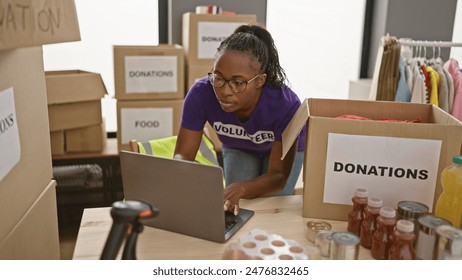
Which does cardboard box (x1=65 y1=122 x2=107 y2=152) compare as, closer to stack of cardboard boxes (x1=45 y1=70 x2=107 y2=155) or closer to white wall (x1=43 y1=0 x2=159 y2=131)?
stack of cardboard boxes (x1=45 y1=70 x2=107 y2=155)

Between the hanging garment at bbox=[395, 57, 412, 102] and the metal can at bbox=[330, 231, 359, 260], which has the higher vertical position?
the hanging garment at bbox=[395, 57, 412, 102]

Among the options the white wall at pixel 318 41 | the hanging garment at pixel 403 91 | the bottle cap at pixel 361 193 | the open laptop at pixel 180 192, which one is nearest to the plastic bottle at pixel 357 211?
the bottle cap at pixel 361 193

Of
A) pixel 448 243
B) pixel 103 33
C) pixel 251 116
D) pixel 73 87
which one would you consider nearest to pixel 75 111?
pixel 73 87

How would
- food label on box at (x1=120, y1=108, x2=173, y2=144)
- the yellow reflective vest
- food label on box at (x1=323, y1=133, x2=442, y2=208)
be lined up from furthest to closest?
food label on box at (x1=120, y1=108, x2=173, y2=144) < the yellow reflective vest < food label on box at (x1=323, y1=133, x2=442, y2=208)

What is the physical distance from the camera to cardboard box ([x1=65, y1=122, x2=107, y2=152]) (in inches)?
101

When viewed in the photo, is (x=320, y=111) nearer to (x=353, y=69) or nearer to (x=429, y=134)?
A: (x=429, y=134)

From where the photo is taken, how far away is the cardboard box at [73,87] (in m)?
2.39

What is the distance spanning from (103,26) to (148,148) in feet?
3.55

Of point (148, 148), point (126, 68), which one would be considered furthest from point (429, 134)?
point (126, 68)

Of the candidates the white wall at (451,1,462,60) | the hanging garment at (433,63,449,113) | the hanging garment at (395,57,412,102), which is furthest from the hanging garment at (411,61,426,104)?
the white wall at (451,1,462,60)

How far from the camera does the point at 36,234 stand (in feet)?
3.74

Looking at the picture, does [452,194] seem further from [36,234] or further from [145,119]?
[145,119]

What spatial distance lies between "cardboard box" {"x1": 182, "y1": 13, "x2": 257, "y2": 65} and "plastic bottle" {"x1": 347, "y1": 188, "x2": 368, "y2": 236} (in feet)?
5.67

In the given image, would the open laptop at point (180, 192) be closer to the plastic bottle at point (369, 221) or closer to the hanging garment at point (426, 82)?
the plastic bottle at point (369, 221)
